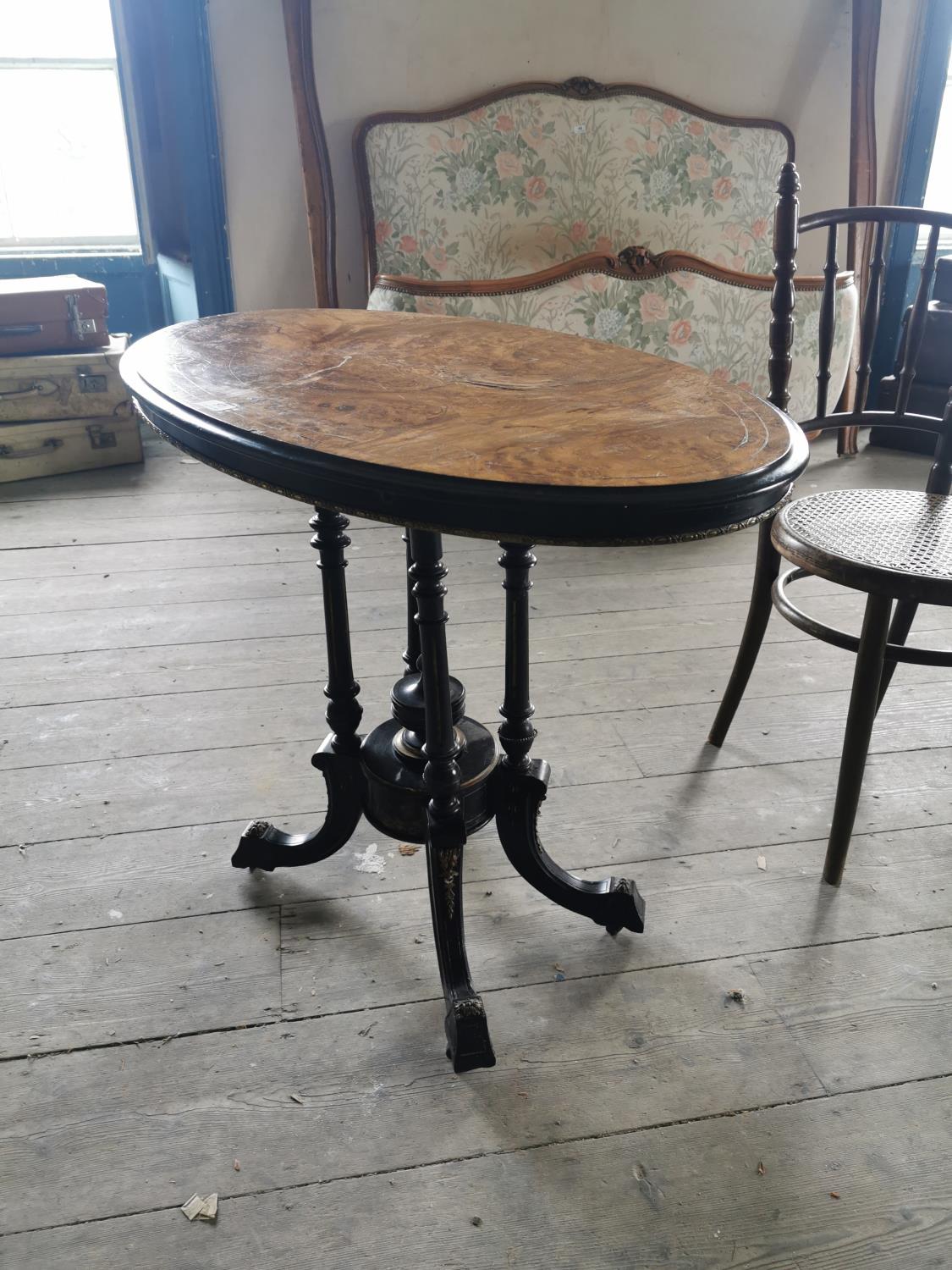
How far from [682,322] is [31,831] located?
88.7 inches

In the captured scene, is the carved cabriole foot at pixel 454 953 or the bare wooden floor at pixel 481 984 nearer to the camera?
the bare wooden floor at pixel 481 984

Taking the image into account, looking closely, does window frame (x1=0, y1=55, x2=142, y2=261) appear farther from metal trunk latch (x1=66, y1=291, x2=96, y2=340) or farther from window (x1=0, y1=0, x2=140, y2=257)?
metal trunk latch (x1=66, y1=291, x2=96, y2=340)

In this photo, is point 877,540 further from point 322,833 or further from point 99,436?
Answer: point 99,436

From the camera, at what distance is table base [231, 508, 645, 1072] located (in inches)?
43.1

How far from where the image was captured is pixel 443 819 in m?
1.12

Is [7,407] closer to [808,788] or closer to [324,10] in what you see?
[324,10]

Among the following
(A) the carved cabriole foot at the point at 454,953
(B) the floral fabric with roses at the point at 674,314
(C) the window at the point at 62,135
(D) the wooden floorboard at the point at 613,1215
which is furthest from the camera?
(C) the window at the point at 62,135

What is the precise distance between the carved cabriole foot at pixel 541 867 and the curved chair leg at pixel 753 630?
476mm

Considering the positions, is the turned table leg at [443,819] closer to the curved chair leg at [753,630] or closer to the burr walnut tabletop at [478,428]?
the burr walnut tabletop at [478,428]

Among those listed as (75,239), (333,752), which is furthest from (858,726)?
(75,239)

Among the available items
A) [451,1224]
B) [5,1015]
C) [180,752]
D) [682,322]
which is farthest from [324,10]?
[451,1224]

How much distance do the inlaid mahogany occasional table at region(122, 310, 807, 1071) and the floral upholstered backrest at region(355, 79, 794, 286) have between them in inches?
70.0

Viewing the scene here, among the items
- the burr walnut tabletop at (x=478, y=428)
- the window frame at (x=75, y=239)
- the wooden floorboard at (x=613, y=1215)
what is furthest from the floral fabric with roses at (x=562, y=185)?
the wooden floorboard at (x=613, y=1215)

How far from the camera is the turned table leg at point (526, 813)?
122 centimetres
